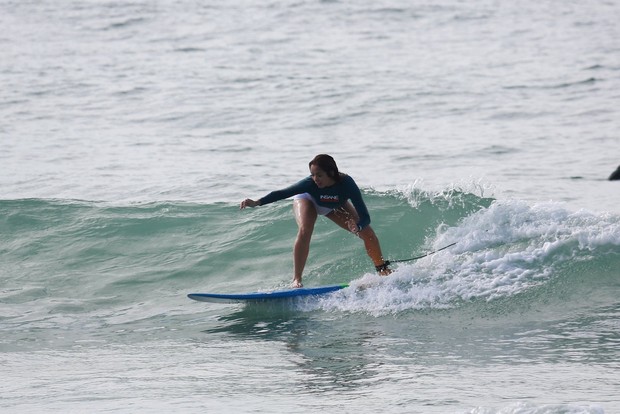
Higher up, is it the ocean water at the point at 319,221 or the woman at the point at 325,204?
the woman at the point at 325,204

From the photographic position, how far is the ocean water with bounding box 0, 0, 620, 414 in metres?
7.81

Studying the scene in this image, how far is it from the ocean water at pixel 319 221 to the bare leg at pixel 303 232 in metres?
0.34

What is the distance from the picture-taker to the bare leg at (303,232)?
9.90 metres

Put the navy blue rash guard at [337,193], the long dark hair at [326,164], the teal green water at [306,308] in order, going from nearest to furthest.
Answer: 1. the teal green water at [306,308]
2. the long dark hair at [326,164]
3. the navy blue rash guard at [337,193]

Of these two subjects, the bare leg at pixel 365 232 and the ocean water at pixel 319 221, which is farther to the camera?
the bare leg at pixel 365 232

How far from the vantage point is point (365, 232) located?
393 inches

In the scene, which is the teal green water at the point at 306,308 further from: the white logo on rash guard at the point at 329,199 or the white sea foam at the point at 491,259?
the white logo on rash guard at the point at 329,199

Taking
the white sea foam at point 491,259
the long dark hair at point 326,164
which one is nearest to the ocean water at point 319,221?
the white sea foam at point 491,259

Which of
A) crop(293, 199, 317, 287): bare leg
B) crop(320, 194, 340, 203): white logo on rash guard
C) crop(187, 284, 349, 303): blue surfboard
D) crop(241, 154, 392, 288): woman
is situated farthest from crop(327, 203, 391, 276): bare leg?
crop(187, 284, 349, 303): blue surfboard

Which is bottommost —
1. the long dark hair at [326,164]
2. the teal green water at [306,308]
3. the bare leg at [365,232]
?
the teal green water at [306,308]

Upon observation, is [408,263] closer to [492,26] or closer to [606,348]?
[606,348]

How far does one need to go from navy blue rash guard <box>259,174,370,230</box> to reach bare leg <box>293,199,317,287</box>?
113mm

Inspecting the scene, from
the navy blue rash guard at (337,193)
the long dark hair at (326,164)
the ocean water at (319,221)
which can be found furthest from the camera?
the navy blue rash guard at (337,193)

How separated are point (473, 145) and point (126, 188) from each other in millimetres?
5976
